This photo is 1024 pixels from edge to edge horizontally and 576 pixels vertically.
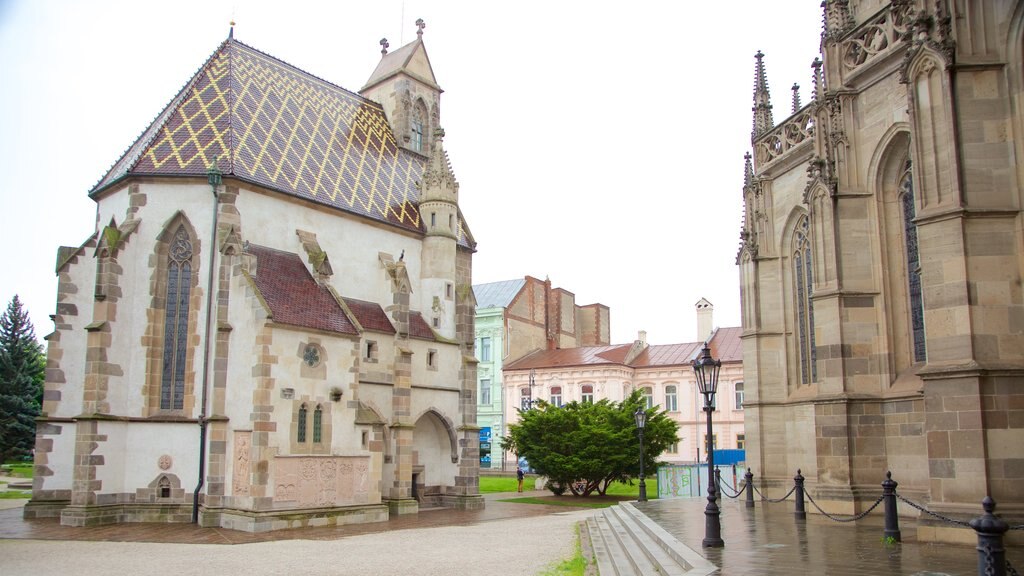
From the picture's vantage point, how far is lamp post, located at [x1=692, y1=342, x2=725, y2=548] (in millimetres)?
12117

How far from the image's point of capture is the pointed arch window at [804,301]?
20.1 metres

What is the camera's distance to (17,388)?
43.5m

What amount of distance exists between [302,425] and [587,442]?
15153 mm

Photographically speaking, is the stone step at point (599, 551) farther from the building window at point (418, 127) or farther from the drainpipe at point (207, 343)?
the building window at point (418, 127)

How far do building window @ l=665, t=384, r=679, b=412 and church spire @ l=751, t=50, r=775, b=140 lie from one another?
37.8 meters

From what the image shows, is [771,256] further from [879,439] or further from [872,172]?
[879,439]

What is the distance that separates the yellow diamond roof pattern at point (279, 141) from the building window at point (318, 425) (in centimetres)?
774

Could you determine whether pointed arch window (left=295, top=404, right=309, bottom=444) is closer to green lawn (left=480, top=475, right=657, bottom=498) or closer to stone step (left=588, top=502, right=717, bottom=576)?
stone step (left=588, top=502, right=717, bottom=576)

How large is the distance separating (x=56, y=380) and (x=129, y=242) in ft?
15.8

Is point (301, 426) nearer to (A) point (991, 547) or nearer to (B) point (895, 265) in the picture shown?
(B) point (895, 265)

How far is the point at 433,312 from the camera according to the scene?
31750 mm

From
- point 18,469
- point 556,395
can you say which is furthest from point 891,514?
point 18,469

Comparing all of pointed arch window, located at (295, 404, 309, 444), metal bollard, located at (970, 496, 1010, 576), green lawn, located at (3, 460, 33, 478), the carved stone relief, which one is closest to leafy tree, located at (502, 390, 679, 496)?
the carved stone relief

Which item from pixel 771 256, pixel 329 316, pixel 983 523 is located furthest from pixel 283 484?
pixel 983 523
